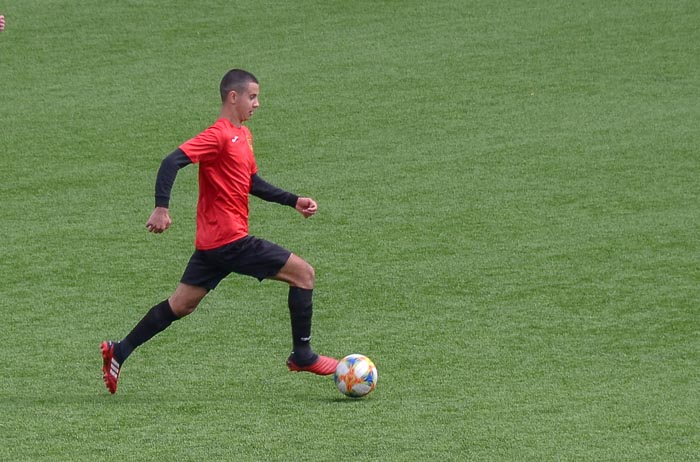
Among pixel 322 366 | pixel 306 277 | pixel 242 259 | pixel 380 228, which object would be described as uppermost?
pixel 242 259

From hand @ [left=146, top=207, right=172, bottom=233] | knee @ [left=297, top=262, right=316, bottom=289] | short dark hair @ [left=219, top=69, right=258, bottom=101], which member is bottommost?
knee @ [left=297, top=262, right=316, bottom=289]

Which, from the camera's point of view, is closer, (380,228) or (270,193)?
(270,193)

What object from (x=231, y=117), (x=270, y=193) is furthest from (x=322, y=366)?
(x=231, y=117)

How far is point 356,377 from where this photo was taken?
21.0 ft

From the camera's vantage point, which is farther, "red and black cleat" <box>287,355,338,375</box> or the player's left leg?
"red and black cleat" <box>287,355,338,375</box>

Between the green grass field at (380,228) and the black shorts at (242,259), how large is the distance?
59 cm

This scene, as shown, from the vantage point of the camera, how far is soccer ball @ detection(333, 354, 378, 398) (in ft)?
21.0

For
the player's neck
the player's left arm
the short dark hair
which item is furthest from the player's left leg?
the short dark hair

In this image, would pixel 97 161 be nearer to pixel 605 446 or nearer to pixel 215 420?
pixel 215 420

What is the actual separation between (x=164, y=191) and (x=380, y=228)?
406 cm

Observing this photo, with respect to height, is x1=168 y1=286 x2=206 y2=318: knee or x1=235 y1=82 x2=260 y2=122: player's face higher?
x1=235 y1=82 x2=260 y2=122: player's face

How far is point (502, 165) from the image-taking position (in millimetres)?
11539

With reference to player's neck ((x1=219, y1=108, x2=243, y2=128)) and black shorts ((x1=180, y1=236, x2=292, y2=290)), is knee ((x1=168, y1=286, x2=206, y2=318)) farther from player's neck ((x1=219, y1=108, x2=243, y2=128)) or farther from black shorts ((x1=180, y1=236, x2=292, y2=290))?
player's neck ((x1=219, y1=108, x2=243, y2=128))

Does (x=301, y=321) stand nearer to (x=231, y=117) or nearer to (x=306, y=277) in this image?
(x=306, y=277)
